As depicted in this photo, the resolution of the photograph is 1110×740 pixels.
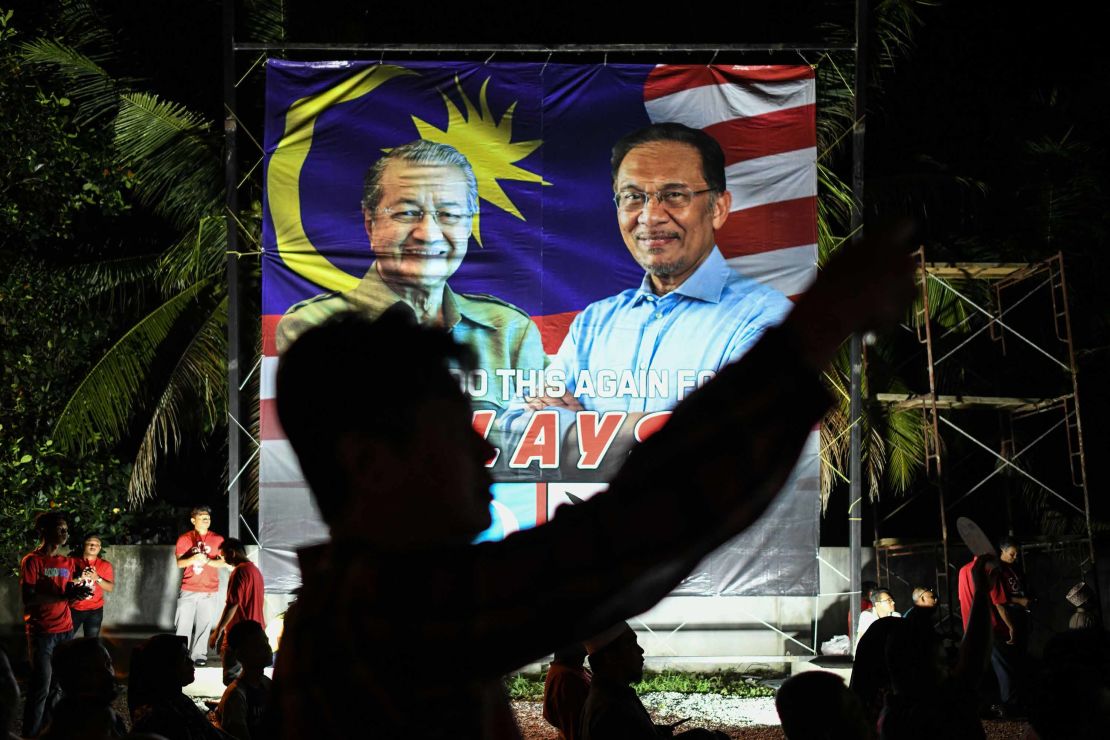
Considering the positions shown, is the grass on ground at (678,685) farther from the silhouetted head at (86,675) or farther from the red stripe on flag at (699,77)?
the silhouetted head at (86,675)

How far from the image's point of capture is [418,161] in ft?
37.3

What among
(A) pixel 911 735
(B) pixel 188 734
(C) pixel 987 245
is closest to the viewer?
(A) pixel 911 735

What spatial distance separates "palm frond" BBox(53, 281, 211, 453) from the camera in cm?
1291

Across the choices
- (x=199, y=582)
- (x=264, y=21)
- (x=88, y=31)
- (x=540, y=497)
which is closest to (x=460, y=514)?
(x=540, y=497)

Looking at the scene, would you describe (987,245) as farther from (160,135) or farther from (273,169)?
(160,135)

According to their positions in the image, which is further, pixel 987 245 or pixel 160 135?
pixel 987 245

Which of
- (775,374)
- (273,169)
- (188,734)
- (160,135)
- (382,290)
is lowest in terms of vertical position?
(188,734)

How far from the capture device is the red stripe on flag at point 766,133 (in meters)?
11.4

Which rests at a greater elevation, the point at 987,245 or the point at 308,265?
the point at 987,245

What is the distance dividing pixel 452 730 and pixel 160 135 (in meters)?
14.5

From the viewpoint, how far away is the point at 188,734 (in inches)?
159

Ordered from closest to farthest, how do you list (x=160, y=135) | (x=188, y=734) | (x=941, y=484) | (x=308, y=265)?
(x=188, y=734), (x=308, y=265), (x=941, y=484), (x=160, y=135)

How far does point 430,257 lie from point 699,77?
10.2 feet

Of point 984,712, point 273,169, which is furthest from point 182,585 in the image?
point 984,712
